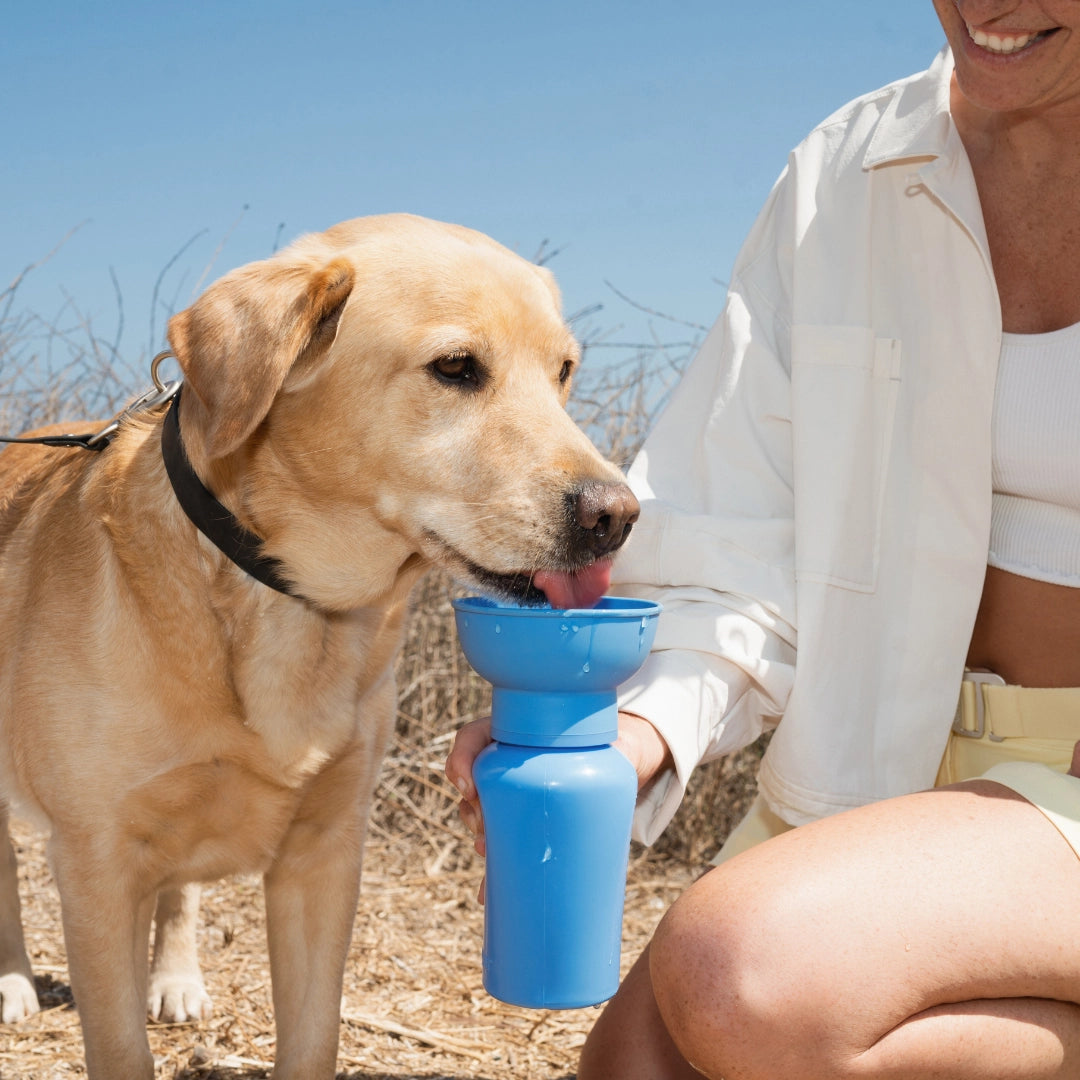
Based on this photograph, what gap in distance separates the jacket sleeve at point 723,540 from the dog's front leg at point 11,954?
5.50 ft

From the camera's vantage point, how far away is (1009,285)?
2.08 m

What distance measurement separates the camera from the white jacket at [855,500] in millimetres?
2012

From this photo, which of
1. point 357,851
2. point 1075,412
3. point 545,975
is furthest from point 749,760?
point 545,975

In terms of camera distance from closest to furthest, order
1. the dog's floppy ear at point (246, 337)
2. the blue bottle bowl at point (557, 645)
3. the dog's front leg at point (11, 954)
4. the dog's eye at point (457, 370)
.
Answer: the blue bottle bowl at point (557, 645), the dog's floppy ear at point (246, 337), the dog's eye at point (457, 370), the dog's front leg at point (11, 954)

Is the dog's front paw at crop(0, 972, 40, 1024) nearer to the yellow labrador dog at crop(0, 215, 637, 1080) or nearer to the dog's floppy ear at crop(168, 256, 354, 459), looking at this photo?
the yellow labrador dog at crop(0, 215, 637, 1080)

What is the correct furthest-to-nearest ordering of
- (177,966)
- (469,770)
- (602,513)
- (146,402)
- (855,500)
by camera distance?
(177,966) < (146,402) < (855,500) < (602,513) < (469,770)

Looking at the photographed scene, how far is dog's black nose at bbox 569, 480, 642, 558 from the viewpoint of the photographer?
5.99 feet

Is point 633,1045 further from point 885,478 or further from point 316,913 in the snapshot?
point 885,478

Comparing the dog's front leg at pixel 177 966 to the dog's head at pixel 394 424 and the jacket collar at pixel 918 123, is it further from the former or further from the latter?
the jacket collar at pixel 918 123

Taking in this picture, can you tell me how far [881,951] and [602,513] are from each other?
72cm

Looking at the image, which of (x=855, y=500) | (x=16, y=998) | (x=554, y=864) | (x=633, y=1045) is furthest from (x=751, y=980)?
(x=16, y=998)

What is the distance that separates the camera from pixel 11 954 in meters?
2.85

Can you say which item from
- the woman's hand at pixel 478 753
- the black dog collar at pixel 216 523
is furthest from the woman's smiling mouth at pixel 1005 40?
the black dog collar at pixel 216 523

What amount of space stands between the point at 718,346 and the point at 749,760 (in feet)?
7.43
